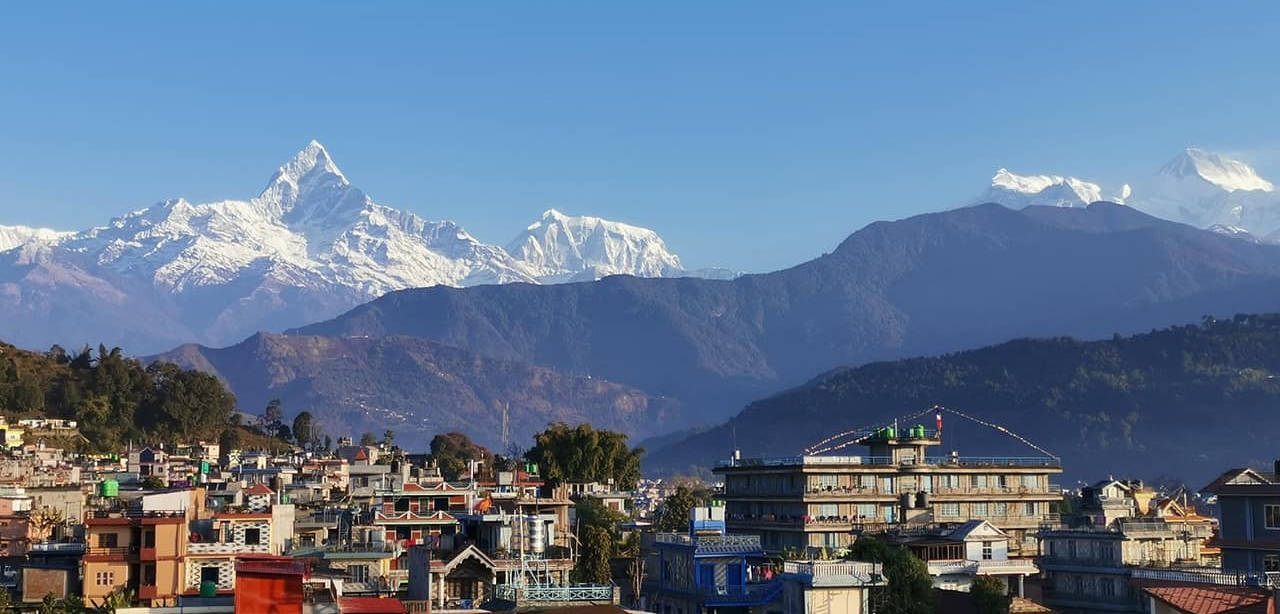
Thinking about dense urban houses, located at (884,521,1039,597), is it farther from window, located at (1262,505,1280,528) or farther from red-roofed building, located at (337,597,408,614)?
red-roofed building, located at (337,597,408,614)

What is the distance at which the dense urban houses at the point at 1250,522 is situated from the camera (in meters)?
73.8

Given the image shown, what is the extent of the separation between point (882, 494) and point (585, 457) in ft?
206

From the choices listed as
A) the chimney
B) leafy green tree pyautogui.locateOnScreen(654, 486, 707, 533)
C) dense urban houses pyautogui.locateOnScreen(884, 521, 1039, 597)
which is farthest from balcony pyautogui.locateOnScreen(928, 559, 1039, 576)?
leafy green tree pyautogui.locateOnScreen(654, 486, 707, 533)

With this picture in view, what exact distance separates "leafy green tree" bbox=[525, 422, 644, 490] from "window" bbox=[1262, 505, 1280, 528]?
98.0m

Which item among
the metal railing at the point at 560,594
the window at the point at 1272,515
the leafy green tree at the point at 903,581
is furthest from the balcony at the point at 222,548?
the window at the point at 1272,515

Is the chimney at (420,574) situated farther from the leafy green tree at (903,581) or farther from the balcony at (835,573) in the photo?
the leafy green tree at (903,581)

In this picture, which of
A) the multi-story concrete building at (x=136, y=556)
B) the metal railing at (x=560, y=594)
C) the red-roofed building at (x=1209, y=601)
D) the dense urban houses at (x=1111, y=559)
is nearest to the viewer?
the red-roofed building at (x=1209, y=601)

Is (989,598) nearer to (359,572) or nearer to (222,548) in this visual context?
(359,572)

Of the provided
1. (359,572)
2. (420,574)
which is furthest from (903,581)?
(359,572)

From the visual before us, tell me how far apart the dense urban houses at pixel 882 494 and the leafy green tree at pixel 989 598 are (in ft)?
86.9

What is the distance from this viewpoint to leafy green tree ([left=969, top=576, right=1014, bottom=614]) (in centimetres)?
7825

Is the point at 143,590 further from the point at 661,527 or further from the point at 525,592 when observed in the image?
the point at 661,527

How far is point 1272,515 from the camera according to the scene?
74312 mm

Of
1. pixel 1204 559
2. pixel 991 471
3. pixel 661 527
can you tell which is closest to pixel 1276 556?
pixel 1204 559
